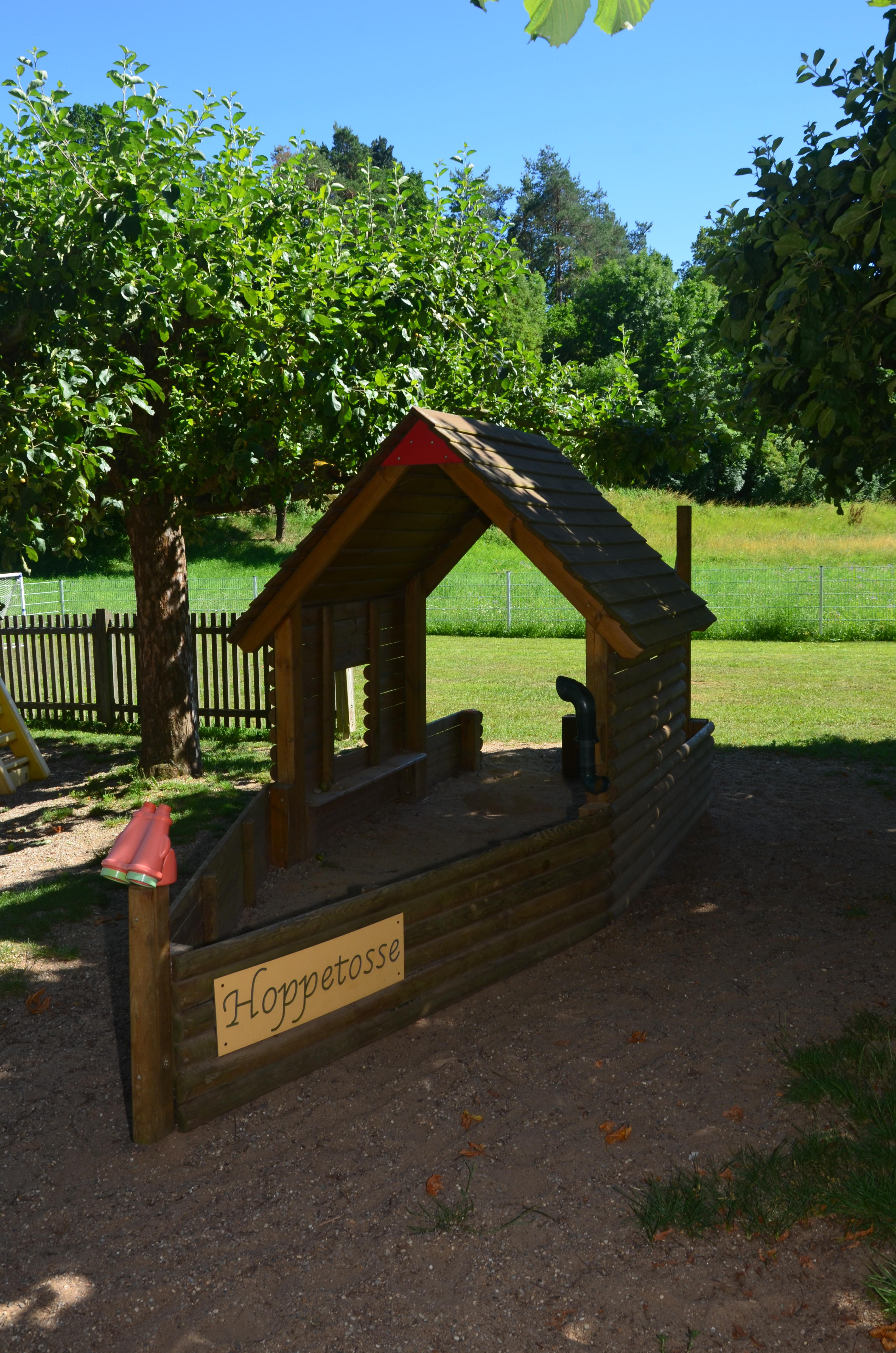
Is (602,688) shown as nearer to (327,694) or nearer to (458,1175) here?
(327,694)

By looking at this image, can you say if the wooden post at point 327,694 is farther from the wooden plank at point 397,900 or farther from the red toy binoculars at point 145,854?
the red toy binoculars at point 145,854

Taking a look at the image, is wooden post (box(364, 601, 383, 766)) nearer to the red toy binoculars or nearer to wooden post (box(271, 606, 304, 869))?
wooden post (box(271, 606, 304, 869))

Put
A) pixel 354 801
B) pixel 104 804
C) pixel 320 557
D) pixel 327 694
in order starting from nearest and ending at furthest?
pixel 320 557 < pixel 327 694 < pixel 354 801 < pixel 104 804

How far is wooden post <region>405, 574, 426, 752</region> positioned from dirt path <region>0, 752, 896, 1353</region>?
153 inches

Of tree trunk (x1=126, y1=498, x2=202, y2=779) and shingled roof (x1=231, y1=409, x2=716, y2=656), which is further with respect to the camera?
tree trunk (x1=126, y1=498, x2=202, y2=779)

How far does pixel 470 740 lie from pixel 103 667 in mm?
5960

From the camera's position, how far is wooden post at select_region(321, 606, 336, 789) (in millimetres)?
8344

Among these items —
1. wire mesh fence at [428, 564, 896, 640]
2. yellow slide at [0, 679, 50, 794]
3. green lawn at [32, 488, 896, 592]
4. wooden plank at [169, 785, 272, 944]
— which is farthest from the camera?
green lawn at [32, 488, 896, 592]

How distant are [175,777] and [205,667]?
306 cm

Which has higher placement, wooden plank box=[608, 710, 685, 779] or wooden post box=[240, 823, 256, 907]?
wooden plank box=[608, 710, 685, 779]

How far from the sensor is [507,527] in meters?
6.50

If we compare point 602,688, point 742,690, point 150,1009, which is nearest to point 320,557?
point 602,688

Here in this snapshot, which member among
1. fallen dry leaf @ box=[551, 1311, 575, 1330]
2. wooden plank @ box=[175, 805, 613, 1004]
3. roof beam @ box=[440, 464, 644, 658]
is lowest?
fallen dry leaf @ box=[551, 1311, 575, 1330]

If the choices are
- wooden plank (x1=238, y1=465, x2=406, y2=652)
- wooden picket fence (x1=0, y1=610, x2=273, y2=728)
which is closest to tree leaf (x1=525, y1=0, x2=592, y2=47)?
wooden plank (x1=238, y1=465, x2=406, y2=652)
